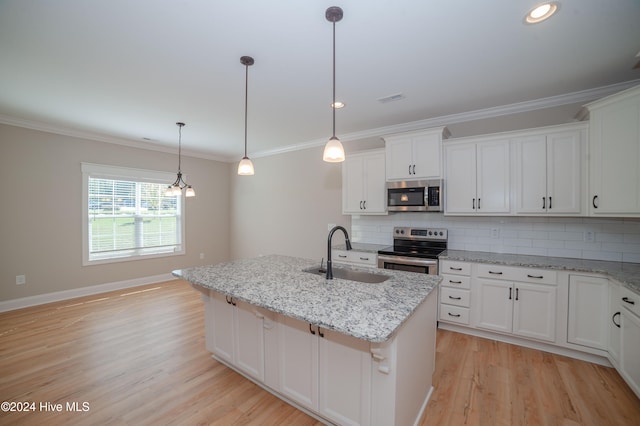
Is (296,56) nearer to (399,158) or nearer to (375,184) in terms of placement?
(399,158)

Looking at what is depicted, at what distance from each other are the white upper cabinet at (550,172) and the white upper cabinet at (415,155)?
0.79 metres

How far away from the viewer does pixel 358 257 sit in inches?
144

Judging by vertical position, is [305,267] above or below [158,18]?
below

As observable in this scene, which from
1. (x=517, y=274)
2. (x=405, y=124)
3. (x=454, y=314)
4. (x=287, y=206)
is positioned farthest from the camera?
(x=287, y=206)

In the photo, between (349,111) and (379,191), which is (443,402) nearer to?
(379,191)

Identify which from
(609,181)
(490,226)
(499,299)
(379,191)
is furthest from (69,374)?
(609,181)

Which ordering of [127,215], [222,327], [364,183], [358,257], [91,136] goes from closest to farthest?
1. [222,327]
2. [358,257]
3. [364,183]
4. [91,136]
5. [127,215]

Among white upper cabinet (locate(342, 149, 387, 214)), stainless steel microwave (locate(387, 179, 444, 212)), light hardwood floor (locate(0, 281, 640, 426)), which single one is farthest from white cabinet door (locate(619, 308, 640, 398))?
white upper cabinet (locate(342, 149, 387, 214))

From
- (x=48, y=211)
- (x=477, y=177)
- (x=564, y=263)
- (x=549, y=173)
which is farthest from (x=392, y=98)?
(x=48, y=211)

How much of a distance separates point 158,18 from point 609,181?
3.86m

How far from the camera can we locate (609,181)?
2.36 meters

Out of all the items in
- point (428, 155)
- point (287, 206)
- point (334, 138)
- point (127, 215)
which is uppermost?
point (428, 155)

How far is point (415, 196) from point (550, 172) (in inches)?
54.2

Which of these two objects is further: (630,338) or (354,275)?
(354,275)
